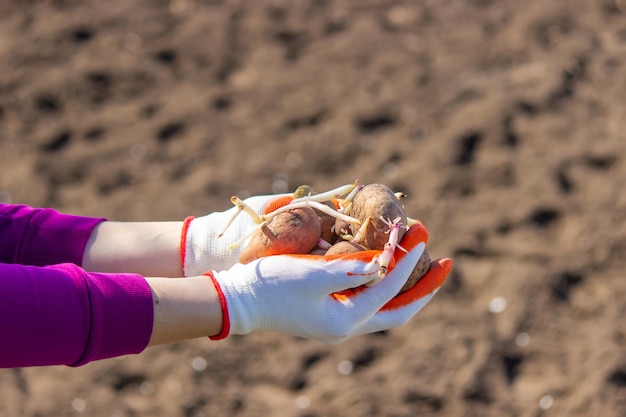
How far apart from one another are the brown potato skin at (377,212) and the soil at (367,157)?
3.79 feet

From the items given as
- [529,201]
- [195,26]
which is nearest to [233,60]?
[195,26]

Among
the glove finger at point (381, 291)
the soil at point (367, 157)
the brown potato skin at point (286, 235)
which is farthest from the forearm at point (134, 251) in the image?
the soil at point (367, 157)

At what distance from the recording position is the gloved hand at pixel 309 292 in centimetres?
180

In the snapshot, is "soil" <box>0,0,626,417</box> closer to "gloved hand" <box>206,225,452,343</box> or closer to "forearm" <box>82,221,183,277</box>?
"forearm" <box>82,221,183,277</box>

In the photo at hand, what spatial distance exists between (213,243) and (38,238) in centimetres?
43

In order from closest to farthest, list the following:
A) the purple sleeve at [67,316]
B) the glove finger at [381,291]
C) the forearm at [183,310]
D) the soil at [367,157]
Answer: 1. the purple sleeve at [67,316]
2. the forearm at [183,310]
3. the glove finger at [381,291]
4. the soil at [367,157]

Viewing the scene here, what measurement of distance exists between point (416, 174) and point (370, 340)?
3.04ft

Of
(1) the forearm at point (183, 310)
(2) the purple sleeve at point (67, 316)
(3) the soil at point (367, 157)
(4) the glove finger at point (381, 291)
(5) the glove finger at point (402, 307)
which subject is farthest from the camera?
(3) the soil at point (367, 157)

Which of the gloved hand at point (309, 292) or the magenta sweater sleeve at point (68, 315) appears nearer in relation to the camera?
the magenta sweater sleeve at point (68, 315)

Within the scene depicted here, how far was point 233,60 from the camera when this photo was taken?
4.50 meters

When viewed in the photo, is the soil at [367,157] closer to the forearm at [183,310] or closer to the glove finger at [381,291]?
the glove finger at [381,291]

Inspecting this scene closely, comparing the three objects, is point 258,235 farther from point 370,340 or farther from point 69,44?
point 69,44

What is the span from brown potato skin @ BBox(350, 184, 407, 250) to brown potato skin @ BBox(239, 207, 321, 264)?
11 centimetres

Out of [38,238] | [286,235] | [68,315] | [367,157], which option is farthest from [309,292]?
[367,157]
